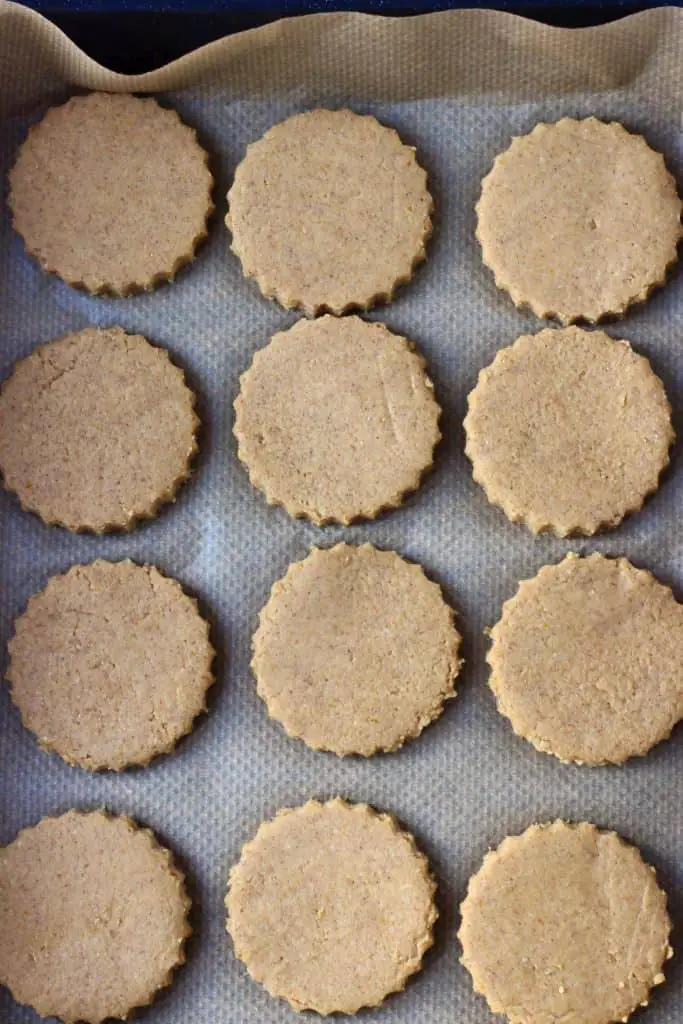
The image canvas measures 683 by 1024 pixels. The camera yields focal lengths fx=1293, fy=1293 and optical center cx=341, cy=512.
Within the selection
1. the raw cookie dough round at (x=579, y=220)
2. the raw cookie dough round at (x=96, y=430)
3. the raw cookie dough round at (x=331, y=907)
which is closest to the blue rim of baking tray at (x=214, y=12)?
the raw cookie dough round at (x=579, y=220)

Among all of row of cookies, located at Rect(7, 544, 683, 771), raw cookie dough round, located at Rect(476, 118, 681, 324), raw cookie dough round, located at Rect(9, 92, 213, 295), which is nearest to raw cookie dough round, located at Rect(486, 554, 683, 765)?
row of cookies, located at Rect(7, 544, 683, 771)

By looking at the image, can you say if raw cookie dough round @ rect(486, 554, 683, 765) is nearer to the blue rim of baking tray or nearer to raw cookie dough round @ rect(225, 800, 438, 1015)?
raw cookie dough round @ rect(225, 800, 438, 1015)

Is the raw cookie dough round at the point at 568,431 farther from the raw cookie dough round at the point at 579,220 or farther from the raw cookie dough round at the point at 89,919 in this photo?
the raw cookie dough round at the point at 89,919

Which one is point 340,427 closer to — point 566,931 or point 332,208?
point 332,208

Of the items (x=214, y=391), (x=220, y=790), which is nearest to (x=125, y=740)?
(x=220, y=790)

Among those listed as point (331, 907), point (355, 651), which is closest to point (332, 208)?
Answer: point (355, 651)

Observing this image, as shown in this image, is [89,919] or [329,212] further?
[329,212]
